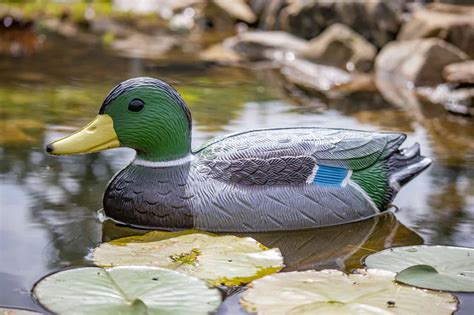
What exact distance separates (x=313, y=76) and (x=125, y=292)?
677 cm

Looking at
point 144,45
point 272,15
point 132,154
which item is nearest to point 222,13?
point 272,15

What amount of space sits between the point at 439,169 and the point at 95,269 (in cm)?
280

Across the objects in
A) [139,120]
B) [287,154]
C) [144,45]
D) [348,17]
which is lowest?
[144,45]

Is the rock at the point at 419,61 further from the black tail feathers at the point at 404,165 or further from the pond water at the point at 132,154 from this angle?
the black tail feathers at the point at 404,165

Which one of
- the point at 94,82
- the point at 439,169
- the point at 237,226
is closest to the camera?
the point at 237,226

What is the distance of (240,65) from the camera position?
410 inches

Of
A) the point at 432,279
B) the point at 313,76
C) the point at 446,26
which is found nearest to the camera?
the point at 432,279

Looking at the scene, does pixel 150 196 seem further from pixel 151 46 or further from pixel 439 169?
pixel 151 46

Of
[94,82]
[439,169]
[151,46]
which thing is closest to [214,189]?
[439,169]

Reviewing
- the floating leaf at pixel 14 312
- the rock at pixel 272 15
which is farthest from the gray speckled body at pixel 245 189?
the rock at pixel 272 15

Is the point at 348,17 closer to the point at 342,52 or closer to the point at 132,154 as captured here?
the point at 342,52

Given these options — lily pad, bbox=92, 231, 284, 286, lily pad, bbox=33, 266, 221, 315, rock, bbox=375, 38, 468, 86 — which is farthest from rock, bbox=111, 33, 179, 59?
lily pad, bbox=33, 266, 221, 315

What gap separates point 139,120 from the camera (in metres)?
4.16

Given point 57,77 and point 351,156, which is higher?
point 351,156
